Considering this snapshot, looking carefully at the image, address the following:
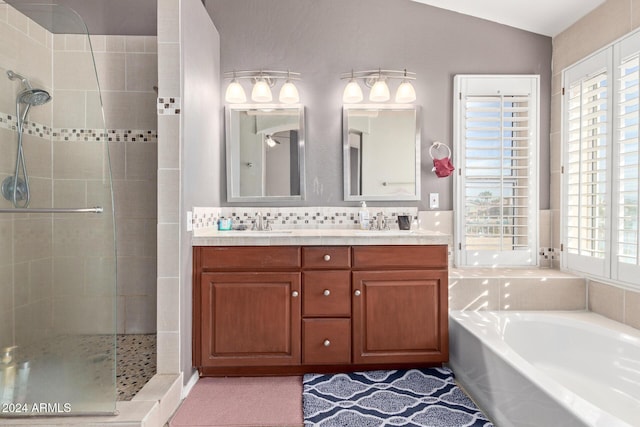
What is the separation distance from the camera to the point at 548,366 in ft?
7.82

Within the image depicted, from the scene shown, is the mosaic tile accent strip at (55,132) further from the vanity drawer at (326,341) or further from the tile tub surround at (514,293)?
the tile tub surround at (514,293)

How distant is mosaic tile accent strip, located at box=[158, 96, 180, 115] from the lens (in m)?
2.17

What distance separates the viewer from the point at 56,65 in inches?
66.9

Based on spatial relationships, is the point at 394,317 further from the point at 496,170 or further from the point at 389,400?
the point at 496,170

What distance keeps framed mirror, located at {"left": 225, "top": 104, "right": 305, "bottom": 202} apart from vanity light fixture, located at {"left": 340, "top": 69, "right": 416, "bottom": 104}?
407mm

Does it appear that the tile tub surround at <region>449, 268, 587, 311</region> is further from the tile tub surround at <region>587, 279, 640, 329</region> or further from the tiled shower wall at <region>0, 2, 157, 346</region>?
the tiled shower wall at <region>0, 2, 157, 346</region>

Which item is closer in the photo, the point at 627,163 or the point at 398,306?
the point at 627,163

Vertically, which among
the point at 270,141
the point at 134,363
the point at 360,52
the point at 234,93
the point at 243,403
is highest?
the point at 360,52

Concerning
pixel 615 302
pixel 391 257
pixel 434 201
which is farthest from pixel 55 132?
pixel 615 302

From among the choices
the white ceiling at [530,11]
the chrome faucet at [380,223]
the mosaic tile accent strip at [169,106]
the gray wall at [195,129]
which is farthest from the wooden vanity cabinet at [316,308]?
the white ceiling at [530,11]

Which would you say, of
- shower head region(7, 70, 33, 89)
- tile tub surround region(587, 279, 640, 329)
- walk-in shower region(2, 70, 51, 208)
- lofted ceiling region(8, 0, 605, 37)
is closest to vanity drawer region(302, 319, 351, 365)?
walk-in shower region(2, 70, 51, 208)

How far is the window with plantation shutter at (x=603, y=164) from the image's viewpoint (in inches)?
89.7

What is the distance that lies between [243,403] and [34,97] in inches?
70.7

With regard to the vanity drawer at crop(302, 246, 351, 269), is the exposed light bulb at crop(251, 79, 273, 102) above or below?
above
